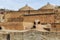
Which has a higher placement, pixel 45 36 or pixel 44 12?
pixel 44 12

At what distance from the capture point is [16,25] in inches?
727

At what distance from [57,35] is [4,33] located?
4340 mm

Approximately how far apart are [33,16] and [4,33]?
25.0ft

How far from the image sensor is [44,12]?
2356cm

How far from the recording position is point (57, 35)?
1420 centimetres

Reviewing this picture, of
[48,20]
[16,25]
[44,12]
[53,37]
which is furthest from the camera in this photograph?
[44,12]

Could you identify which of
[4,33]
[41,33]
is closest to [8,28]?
[4,33]

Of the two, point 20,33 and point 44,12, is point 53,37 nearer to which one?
point 20,33

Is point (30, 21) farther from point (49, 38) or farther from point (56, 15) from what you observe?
point (49, 38)

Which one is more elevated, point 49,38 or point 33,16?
point 33,16

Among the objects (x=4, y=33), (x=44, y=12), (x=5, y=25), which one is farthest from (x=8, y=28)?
(x=44, y=12)

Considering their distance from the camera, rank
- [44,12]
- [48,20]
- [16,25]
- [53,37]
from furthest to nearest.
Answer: [44,12], [48,20], [16,25], [53,37]

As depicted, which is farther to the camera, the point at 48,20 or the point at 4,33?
the point at 48,20

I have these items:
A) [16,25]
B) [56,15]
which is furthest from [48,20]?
[16,25]
